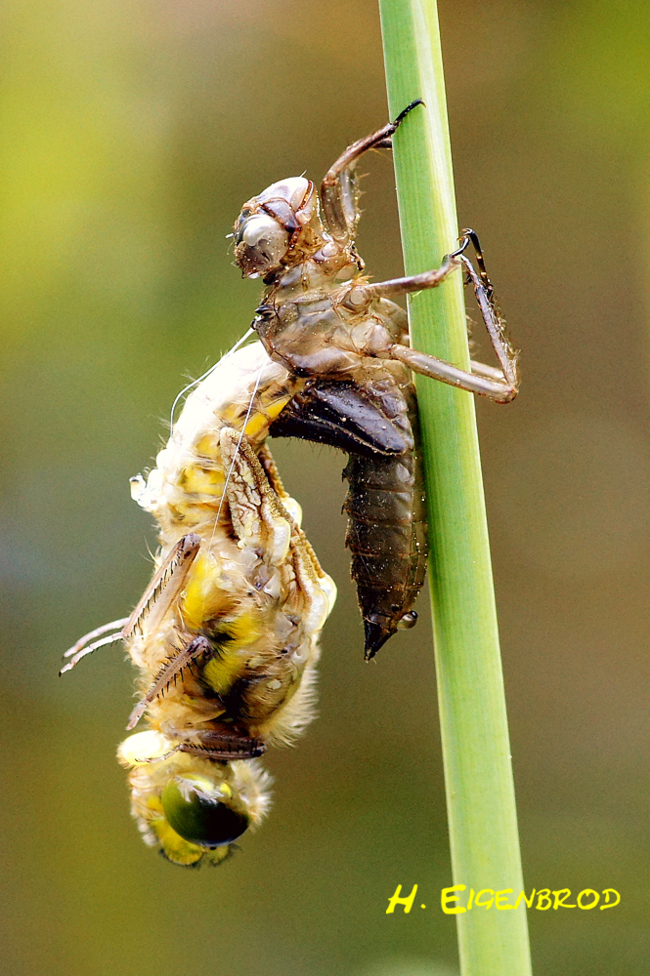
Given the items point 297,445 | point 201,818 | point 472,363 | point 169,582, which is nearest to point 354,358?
point 472,363

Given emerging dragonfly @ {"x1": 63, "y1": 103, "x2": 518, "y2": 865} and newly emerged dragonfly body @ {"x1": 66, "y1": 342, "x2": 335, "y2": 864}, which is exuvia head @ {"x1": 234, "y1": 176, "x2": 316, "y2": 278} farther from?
newly emerged dragonfly body @ {"x1": 66, "y1": 342, "x2": 335, "y2": 864}

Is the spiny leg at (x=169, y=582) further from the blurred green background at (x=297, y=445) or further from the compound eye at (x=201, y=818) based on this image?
the blurred green background at (x=297, y=445)

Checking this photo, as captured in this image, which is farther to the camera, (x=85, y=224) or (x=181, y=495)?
(x=85, y=224)

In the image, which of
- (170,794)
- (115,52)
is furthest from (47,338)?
(170,794)

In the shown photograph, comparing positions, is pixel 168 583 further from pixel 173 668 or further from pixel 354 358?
pixel 354 358

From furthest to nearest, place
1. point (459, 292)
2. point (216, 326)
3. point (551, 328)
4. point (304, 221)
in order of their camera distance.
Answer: point (551, 328) → point (216, 326) → point (304, 221) → point (459, 292)

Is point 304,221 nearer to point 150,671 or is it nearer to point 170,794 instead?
point 150,671
